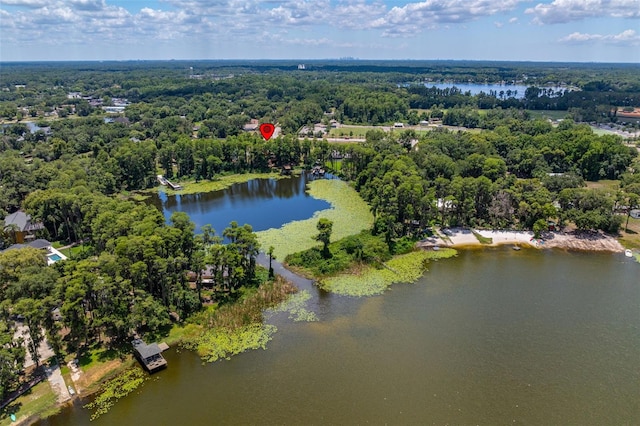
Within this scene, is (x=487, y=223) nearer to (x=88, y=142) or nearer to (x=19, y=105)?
(x=88, y=142)

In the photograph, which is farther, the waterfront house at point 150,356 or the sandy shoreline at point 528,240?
the sandy shoreline at point 528,240

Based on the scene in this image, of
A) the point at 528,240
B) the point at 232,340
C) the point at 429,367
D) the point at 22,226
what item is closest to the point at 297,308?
the point at 232,340

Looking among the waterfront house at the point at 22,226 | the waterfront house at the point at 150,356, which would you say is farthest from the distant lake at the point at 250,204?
the waterfront house at the point at 150,356

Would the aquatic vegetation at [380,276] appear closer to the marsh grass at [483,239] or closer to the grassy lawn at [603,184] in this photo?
the marsh grass at [483,239]

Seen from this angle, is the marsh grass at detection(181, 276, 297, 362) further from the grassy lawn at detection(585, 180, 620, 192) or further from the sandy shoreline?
the grassy lawn at detection(585, 180, 620, 192)

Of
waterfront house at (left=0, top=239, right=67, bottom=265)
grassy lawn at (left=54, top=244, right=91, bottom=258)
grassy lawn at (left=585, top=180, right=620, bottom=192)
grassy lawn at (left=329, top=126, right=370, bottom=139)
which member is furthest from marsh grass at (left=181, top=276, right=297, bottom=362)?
grassy lawn at (left=329, top=126, right=370, bottom=139)

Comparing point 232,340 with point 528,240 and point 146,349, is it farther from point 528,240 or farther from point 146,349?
point 528,240
